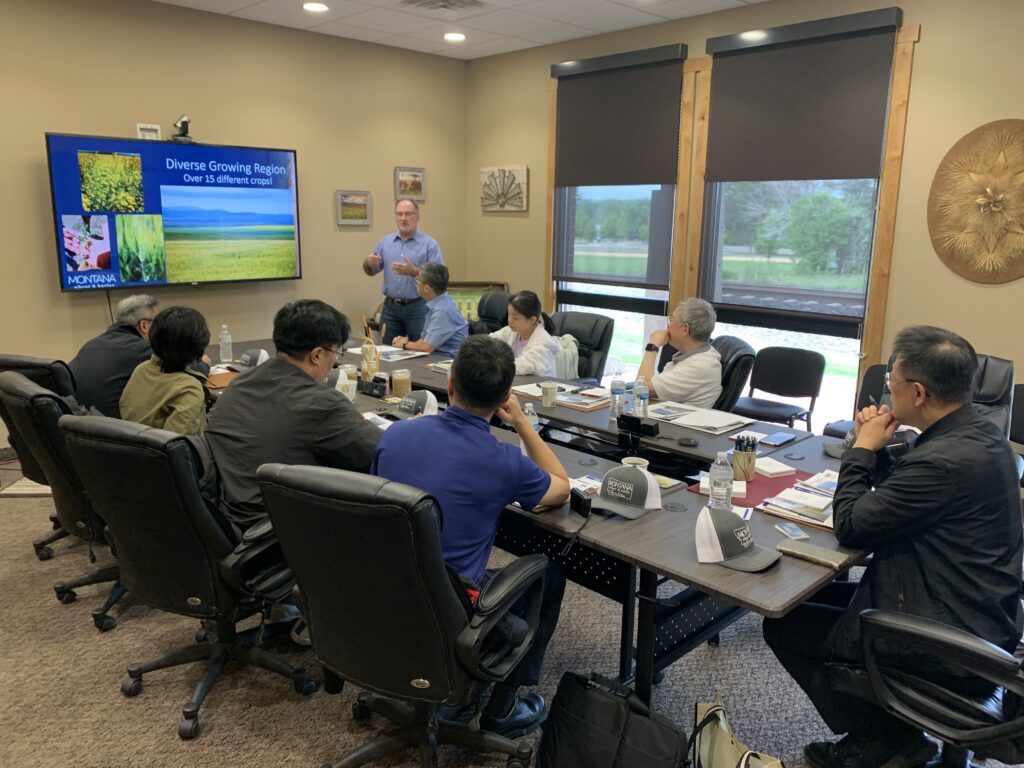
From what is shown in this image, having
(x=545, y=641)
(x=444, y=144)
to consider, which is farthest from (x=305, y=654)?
(x=444, y=144)

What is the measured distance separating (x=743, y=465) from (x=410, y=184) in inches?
187

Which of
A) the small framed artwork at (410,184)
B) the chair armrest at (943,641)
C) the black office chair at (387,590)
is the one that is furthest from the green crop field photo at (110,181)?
the chair armrest at (943,641)

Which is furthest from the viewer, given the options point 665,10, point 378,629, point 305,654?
point 665,10

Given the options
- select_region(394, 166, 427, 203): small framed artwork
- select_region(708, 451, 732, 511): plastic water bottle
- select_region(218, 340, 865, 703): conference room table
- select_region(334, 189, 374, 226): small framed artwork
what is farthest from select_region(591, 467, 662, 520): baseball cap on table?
select_region(394, 166, 427, 203): small framed artwork

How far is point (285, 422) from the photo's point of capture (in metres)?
2.27

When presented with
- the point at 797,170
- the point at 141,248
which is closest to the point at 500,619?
the point at 797,170

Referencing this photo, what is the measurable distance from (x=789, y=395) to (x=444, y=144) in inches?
150

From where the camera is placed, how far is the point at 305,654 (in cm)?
272

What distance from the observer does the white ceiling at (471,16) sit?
483 centimetres

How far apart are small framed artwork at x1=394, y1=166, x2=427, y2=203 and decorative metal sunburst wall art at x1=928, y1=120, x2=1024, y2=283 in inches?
157

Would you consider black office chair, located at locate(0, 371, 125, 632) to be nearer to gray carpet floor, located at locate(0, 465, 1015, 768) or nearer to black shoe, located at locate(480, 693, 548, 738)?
gray carpet floor, located at locate(0, 465, 1015, 768)

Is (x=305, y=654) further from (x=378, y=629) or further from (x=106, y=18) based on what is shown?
(x=106, y=18)

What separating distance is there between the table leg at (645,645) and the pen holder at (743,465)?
607 mm

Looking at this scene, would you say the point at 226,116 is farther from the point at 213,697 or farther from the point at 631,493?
the point at 631,493
